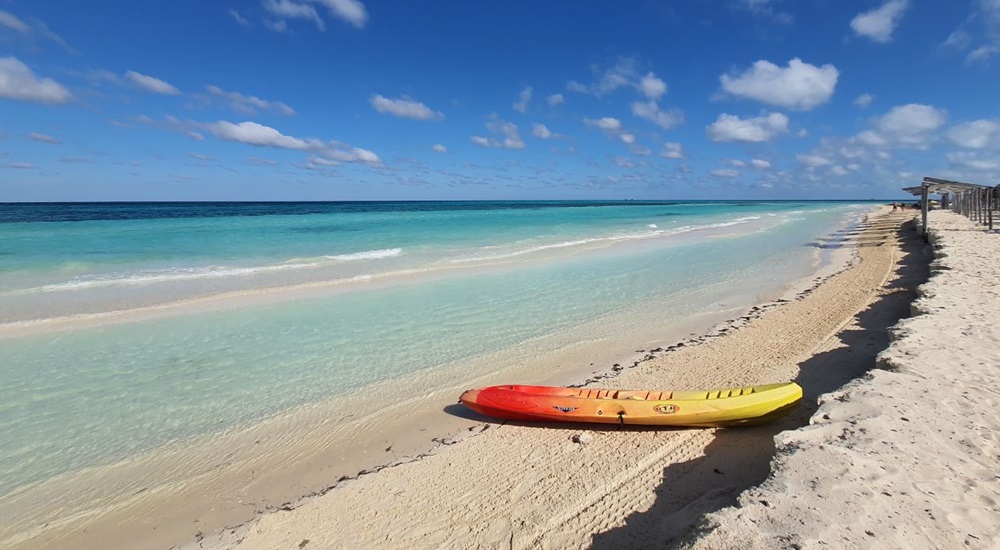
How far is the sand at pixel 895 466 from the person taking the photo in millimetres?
2861

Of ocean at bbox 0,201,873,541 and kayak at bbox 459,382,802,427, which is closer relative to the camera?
kayak at bbox 459,382,802,427

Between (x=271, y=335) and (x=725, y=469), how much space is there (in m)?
7.87

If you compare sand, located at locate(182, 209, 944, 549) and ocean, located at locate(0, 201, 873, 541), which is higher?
ocean, located at locate(0, 201, 873, 541)

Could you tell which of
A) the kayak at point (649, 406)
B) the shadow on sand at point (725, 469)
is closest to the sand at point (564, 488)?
the shadow on sand at point (725, 469)

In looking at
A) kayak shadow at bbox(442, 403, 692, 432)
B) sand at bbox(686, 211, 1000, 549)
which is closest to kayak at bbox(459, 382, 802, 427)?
kayak shadow at bbox(442, 403, 692, 432)

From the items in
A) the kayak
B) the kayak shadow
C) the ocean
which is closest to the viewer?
the kayak

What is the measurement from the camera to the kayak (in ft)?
16.3

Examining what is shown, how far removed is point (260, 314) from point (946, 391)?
11383mm

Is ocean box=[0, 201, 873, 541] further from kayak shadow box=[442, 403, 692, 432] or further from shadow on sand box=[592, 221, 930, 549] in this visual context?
shadow on sand box=[592, 221, 930, 549]

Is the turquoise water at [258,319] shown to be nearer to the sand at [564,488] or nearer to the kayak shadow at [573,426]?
the kayak shadow at [573,426]

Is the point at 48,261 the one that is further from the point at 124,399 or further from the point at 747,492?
the point at 747,492

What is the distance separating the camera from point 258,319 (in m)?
9.95

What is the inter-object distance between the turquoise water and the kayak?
224 centimetres

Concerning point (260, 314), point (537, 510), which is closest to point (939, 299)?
point (537, 510)
